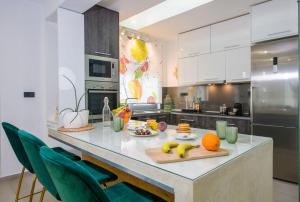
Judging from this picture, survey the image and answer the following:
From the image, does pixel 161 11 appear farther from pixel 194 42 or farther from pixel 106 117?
pixel 106 117

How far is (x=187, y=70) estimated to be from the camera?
13.5ft

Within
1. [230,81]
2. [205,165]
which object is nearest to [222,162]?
[205,165]

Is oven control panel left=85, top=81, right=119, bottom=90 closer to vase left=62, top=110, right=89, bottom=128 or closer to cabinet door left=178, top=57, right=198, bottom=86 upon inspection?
vase left=62, top=110, right=89, bottom=128

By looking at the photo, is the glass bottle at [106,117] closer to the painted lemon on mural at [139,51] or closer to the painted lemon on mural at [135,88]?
the painted lemon on mural at [135,88]

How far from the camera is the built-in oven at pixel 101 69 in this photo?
275cm

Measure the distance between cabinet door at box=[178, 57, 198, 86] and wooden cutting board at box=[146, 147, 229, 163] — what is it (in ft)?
9.90

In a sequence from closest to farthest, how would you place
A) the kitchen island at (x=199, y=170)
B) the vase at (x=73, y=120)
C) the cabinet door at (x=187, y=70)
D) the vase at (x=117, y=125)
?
the kitchen island at (x=199, y=170)
the vase at (x=117, y=125)
the vase at (x=73, y=120)
the cabinet door at (x=187, y=70)

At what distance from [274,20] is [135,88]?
2641mm

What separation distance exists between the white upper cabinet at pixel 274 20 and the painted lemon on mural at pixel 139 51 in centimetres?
215

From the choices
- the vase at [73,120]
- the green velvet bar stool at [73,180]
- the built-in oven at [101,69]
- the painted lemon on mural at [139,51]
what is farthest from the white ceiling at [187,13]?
the green velvet bar stool at [73,180]

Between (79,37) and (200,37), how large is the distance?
7.48 ft

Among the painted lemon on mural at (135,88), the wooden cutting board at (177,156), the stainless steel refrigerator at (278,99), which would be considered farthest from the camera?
the painted lemon on mural at (135,88)

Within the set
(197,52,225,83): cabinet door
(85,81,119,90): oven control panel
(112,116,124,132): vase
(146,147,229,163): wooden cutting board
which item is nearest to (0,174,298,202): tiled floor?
(112,116,124,132): vase

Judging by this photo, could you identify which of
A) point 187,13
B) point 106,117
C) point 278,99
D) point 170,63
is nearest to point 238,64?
point 278,99
